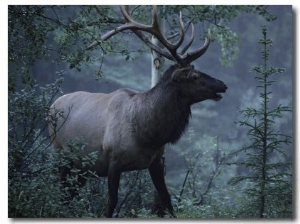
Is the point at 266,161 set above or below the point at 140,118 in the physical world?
below

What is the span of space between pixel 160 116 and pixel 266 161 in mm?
847

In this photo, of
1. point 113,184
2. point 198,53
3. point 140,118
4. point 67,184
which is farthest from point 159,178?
point 198,53

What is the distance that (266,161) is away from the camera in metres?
6.11

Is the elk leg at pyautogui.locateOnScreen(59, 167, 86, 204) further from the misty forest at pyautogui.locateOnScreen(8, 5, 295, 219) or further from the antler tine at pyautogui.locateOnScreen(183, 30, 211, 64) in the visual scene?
the antler tine at pyautogui.locateOnScreen(183, 30, 211, 64)

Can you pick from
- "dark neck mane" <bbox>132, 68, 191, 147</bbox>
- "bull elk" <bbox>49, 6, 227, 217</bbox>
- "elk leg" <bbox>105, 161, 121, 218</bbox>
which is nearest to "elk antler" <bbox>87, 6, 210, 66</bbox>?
"bull elk" <bbox>49, 6, 227, 217</bbox>

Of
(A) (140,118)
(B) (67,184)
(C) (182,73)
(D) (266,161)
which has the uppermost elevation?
(C) (182,73)

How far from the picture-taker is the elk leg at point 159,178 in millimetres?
6484

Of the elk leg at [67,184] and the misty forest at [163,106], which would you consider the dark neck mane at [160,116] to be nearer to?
the misty forest at [163,106]

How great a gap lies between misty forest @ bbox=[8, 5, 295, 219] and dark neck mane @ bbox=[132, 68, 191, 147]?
0.16ft

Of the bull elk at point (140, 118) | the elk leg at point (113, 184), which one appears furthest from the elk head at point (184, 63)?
the elk leg at point (113, 184)

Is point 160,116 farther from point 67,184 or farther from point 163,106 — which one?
point 67,184

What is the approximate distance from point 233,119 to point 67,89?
1.24 metres

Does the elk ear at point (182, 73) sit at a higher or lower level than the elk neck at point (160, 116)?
higher
